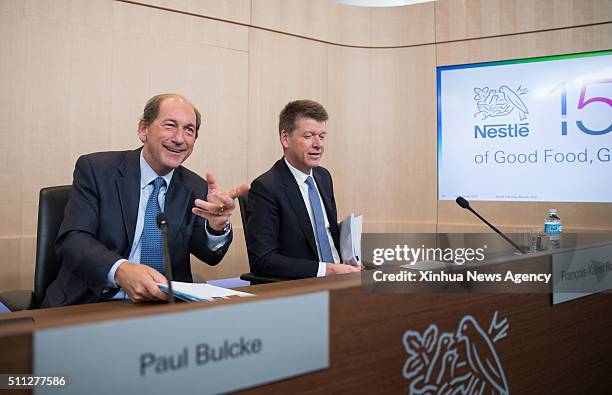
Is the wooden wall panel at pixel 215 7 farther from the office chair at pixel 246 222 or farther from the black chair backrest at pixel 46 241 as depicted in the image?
the black chair backrest at pixel 46 241

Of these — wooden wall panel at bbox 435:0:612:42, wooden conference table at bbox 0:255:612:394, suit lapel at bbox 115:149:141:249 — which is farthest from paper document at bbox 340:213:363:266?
wooden wall panel at bbox 435:0:612:42

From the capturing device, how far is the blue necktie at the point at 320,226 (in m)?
2.58

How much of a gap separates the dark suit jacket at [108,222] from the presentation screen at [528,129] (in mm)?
3212

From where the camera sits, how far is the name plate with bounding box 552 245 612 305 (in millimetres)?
1744

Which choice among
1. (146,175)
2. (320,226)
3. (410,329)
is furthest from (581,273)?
(146,175)

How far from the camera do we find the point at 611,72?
4.27 meters

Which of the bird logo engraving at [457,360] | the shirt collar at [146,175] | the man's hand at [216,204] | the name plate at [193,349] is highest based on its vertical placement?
the shirt collar at [146,175]

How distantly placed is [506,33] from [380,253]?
3.72 m

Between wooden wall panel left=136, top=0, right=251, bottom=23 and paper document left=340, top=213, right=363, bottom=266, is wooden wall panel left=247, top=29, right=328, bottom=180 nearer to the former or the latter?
wooden wall panel left=136, top=0, right=251, bottom=23

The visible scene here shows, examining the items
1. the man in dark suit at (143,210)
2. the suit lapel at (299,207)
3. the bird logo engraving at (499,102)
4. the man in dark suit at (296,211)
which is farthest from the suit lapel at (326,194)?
the bird logo engraving at (499,102)

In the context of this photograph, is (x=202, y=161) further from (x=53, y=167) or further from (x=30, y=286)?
(x=30, y=286)

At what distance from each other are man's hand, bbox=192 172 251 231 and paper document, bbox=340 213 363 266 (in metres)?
0.59

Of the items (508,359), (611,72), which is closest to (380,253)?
(508,359)

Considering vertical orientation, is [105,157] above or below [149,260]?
above
